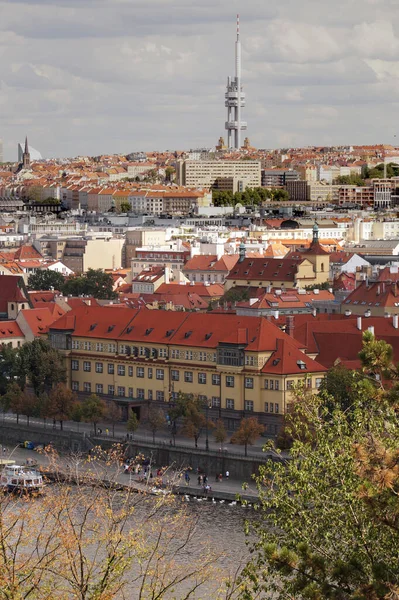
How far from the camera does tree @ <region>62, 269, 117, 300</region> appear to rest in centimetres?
7631

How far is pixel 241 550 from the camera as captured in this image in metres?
30.0

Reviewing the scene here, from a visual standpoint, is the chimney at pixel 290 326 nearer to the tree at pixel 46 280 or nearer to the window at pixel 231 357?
the window at pixel 231 357

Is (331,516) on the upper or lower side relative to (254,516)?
upper

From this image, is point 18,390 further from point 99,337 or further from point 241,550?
point 241,550

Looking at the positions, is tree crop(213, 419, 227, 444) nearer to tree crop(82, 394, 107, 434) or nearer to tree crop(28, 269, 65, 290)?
tree crop(82, 394, 107, 434)

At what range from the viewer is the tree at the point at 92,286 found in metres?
76.3

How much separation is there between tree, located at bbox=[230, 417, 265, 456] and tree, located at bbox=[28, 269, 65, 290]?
3997 cm

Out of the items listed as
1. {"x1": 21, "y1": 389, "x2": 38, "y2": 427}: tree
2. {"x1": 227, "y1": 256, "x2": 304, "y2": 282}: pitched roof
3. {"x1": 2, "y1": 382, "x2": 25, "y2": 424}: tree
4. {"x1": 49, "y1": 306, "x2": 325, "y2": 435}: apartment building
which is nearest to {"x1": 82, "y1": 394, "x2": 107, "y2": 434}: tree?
{"x1": 49, "y1": 306, "x2": 325, "y2": 435}: apartment building

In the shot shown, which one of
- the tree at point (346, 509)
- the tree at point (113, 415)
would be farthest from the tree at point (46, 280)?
the tree at point (346, 509)

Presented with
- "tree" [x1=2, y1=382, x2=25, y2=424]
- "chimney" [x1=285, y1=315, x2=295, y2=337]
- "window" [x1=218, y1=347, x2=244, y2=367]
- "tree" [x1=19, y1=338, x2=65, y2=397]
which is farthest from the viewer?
"tree" [x1=19, y1=338, x2=65, y2=397]

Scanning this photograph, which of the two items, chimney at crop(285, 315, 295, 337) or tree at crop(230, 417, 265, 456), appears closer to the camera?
tree at crop(230, 417, 265, 456)

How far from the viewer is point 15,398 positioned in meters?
44.6

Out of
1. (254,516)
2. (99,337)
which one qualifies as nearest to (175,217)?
(99,337)

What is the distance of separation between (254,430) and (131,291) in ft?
130
